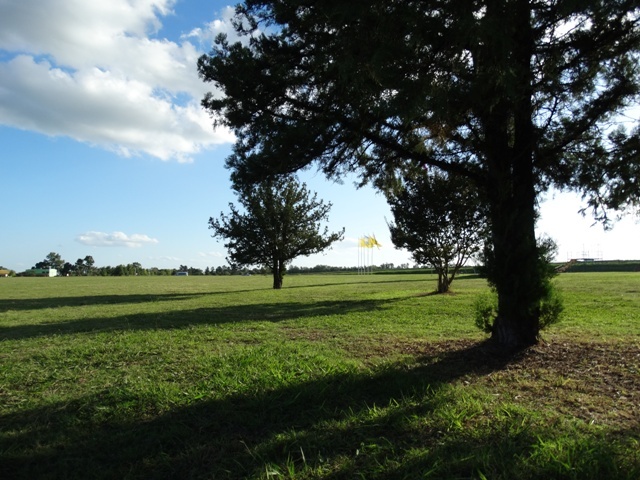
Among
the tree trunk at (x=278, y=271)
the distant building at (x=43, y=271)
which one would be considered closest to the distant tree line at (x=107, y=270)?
the distant building at (x=43, y=271)

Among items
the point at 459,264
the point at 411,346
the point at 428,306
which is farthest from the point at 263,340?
the point at 459,264

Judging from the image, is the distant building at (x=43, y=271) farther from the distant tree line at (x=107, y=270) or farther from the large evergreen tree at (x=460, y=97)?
the large evergreen tree at (x=460, y=97)

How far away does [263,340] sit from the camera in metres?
8.17

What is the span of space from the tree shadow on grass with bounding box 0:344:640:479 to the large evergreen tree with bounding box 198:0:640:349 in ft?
8.98

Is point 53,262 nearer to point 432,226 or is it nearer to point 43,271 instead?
point 43,271

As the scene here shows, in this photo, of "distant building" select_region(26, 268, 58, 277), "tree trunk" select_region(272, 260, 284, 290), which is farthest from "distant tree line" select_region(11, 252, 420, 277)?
"tree trunk" select_region(272, 260, 284, 290)

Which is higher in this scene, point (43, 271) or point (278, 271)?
point (43, 271)

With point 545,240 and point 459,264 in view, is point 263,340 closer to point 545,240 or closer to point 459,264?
point 545,240

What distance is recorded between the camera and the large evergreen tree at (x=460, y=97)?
4.05 metres

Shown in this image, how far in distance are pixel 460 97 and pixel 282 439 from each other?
11.9 ft

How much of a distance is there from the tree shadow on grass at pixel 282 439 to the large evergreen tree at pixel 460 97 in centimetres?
274

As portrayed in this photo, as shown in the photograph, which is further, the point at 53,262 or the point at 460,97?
the point at 53,262

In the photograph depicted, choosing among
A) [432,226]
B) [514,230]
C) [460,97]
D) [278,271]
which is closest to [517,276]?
[514,230]

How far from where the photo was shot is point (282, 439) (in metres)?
3.62
